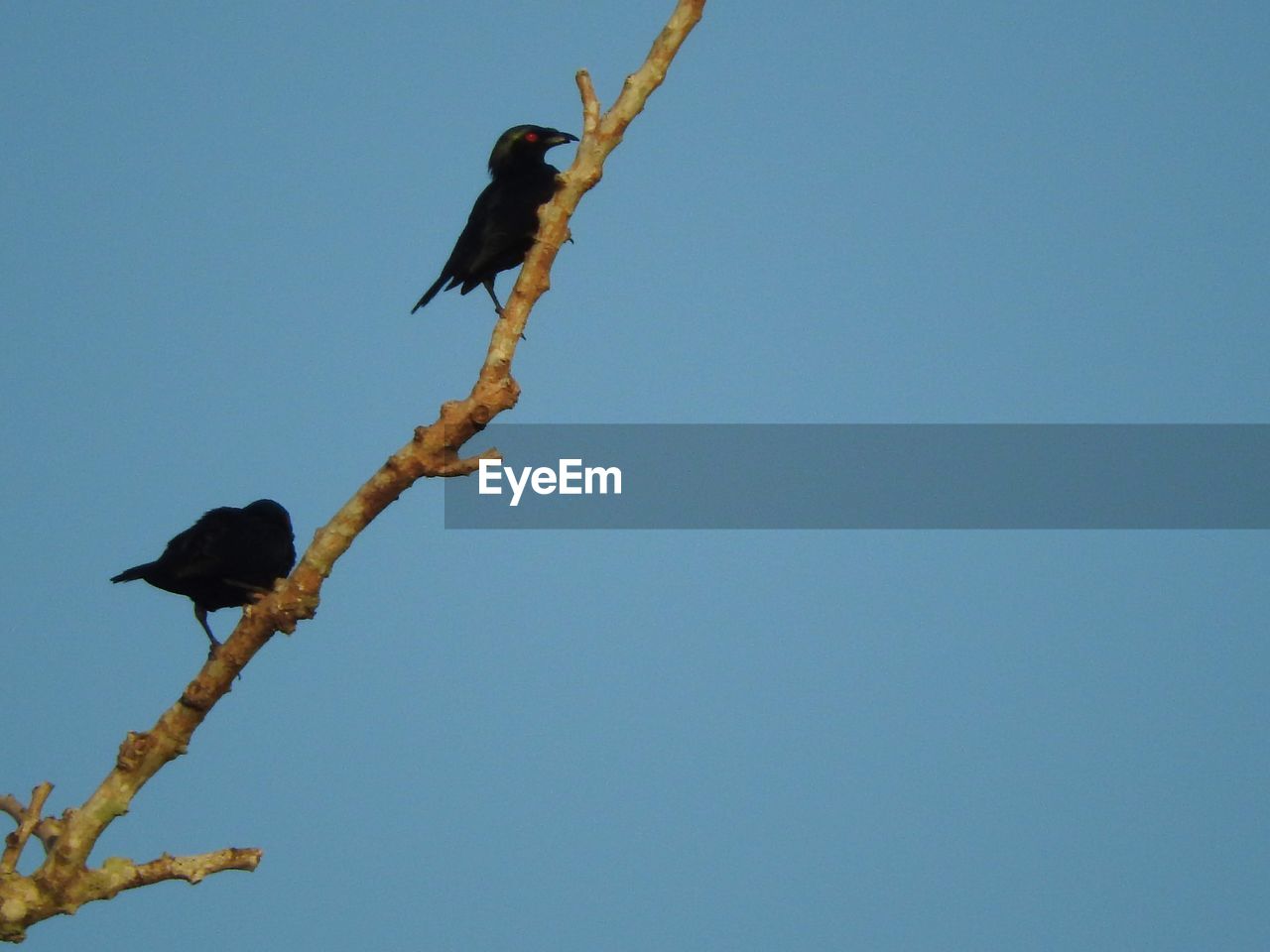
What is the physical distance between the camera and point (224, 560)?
9289mm

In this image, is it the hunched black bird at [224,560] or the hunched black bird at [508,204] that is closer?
the hunched black bird at [224,560]

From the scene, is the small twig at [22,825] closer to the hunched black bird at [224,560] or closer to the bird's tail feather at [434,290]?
the hunched black bird at [224,560]

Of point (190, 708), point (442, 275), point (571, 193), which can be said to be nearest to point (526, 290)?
point (571, 193)

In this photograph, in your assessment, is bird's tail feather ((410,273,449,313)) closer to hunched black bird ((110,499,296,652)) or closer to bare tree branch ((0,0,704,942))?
hunched black bird ((110,499,296,652))

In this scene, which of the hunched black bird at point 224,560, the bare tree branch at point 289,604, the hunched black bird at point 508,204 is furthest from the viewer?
the hunched black bird at point 508,204

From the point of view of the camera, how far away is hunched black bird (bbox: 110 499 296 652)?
930cm

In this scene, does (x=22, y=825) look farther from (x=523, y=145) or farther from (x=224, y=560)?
(x=523, y=145)

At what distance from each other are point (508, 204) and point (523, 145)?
507 mm

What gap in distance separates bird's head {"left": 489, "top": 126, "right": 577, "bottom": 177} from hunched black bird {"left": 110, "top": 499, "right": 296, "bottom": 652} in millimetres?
3364

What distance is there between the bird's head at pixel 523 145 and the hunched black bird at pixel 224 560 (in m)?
3.36

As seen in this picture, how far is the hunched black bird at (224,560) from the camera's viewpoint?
930 centimetres

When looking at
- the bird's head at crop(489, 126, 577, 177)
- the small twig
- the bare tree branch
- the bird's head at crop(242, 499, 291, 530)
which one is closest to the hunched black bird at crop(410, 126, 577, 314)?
the bird's head at crop(489, 126, 577, 177)

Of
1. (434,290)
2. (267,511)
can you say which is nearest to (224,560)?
(267,511)

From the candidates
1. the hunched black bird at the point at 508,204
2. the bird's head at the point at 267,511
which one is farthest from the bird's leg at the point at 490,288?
the bird's head at the point at 267,511
